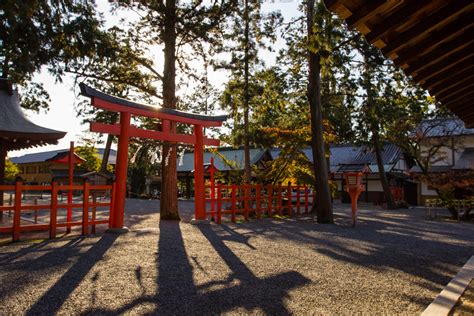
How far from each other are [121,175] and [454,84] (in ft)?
23.9

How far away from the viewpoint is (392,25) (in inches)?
114

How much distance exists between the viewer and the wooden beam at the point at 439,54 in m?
3.15

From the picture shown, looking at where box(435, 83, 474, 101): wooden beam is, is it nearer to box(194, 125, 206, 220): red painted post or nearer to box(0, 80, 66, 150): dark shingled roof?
box(194, 125, 206, 220): red painted post

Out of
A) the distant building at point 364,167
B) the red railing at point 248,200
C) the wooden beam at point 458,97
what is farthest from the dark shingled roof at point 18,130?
the distant building at point 364,167

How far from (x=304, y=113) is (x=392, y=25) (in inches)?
557

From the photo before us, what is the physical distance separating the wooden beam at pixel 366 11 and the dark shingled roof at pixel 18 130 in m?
8.67

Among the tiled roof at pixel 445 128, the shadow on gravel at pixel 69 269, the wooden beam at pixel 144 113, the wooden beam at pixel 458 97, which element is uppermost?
the tiled roof at pixel 445 128

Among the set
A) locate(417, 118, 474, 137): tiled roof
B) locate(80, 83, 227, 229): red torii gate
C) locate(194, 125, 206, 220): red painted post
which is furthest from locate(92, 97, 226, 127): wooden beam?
locate(417, 118, 474, 137): tiled roof

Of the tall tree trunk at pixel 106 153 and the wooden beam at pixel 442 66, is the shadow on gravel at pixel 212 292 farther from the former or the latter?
the tall tree trunk at pixel 106 153

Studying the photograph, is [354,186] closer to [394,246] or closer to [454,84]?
[394,246]

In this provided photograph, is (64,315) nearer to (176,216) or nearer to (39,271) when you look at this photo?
(39,271)

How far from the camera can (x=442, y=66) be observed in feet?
12.0

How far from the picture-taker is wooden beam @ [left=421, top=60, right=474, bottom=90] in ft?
12.1

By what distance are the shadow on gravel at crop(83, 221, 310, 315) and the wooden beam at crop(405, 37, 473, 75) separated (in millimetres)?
2818
